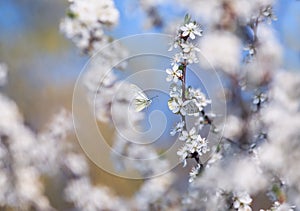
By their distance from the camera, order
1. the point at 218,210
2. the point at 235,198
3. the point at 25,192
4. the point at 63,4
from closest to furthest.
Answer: the point at 235,198, the point at 218,210, the point at 63,4, the point at 25,192

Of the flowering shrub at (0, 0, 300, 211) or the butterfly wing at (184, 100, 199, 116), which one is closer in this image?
the butterfly wing at (184, 100, 199, 116)

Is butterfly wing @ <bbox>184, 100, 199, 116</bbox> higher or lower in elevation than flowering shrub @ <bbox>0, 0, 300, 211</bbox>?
lower

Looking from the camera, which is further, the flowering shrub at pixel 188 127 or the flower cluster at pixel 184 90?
the flowering shrub at pixel 188 127

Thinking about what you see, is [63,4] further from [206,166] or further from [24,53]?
[206,166]

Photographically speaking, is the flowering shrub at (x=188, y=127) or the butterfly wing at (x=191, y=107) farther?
the flowering shrub at (x=188, y=127)

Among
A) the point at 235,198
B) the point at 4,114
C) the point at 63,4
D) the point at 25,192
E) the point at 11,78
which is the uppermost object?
the point at 63,4

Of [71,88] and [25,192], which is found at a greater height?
[71,88]

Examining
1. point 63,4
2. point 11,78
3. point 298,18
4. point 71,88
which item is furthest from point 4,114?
point 298,18

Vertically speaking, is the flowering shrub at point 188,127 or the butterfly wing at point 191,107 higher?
the flowering shrub at point 188,127
